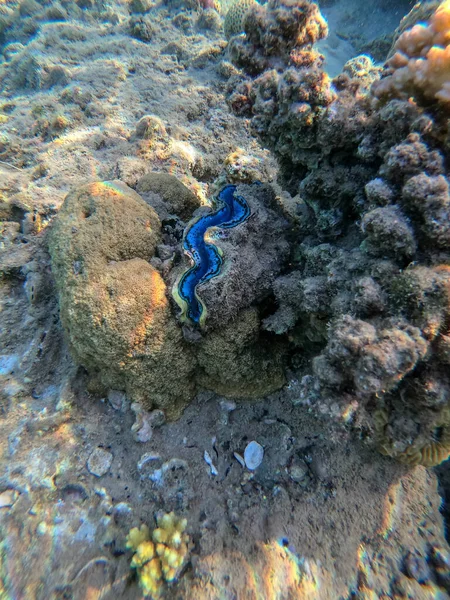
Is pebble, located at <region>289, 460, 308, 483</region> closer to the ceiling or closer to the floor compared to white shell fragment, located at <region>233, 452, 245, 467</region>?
closer to the ceiling


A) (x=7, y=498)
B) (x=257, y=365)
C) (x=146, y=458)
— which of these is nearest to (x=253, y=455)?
(x=257, y=365)

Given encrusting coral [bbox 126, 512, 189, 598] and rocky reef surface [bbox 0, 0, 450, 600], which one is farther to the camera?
encrusting coral [bbox 126, 512, 189, 598]

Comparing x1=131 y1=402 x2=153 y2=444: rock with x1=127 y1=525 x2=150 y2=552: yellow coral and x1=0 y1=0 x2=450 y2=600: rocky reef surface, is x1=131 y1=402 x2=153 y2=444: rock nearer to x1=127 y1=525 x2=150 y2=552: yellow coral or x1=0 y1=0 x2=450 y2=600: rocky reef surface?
x1=0 y1=0 x2=450 y2=600: rocky reef surface

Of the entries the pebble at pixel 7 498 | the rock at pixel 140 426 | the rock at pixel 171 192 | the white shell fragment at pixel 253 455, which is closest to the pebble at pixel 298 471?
the white shell fragment at pixel 253 455

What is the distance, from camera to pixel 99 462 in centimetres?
254

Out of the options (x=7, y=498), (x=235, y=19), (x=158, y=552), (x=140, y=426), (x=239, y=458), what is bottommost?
(x=158, y=552)

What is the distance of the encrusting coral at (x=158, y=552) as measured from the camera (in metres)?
2.17

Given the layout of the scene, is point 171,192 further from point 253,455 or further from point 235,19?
point 235,19

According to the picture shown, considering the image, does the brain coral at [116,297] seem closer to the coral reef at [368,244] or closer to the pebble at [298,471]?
the coral reef at [368,244]

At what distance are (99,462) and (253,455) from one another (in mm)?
1297

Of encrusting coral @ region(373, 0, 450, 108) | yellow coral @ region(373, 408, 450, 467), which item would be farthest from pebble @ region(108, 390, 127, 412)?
encrusting coral @ region(373, 0, 450, 108)

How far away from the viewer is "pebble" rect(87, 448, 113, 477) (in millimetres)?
2510

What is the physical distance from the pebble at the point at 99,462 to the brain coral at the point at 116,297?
52cm

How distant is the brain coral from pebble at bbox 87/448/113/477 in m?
0.52
